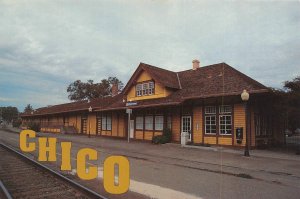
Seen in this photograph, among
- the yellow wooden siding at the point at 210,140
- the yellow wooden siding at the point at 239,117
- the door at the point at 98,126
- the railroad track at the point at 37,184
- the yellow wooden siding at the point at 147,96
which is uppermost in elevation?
the yellow wooden siding at the point at 147,96

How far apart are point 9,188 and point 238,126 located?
14.1 metres

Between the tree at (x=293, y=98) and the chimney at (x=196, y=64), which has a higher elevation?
the chimney at (x=196, y=64)

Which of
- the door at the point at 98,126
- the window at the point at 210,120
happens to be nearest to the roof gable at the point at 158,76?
the window at the point at 210,120

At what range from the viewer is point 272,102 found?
21078mm

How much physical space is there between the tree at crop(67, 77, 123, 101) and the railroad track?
5223 cm

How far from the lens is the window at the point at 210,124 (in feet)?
67.4

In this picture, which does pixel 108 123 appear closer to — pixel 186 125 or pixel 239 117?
pixel 186 125

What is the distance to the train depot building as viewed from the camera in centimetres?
1936

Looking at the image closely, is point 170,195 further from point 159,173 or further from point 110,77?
point 110,77

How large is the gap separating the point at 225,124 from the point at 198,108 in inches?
97.2

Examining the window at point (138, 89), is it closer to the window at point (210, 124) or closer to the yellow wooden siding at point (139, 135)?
the yellow wooden siding at point (139, 135)

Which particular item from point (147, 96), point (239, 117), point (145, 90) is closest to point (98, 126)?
point (145, 90)

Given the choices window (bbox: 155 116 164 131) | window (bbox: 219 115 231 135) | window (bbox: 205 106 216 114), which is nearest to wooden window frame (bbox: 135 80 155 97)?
window (bbox: 155 116 164 131)

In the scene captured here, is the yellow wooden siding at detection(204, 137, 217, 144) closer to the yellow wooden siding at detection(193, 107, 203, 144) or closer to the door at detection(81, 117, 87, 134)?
the yellow wooden siding at detection(193, 107, 203, 144)
